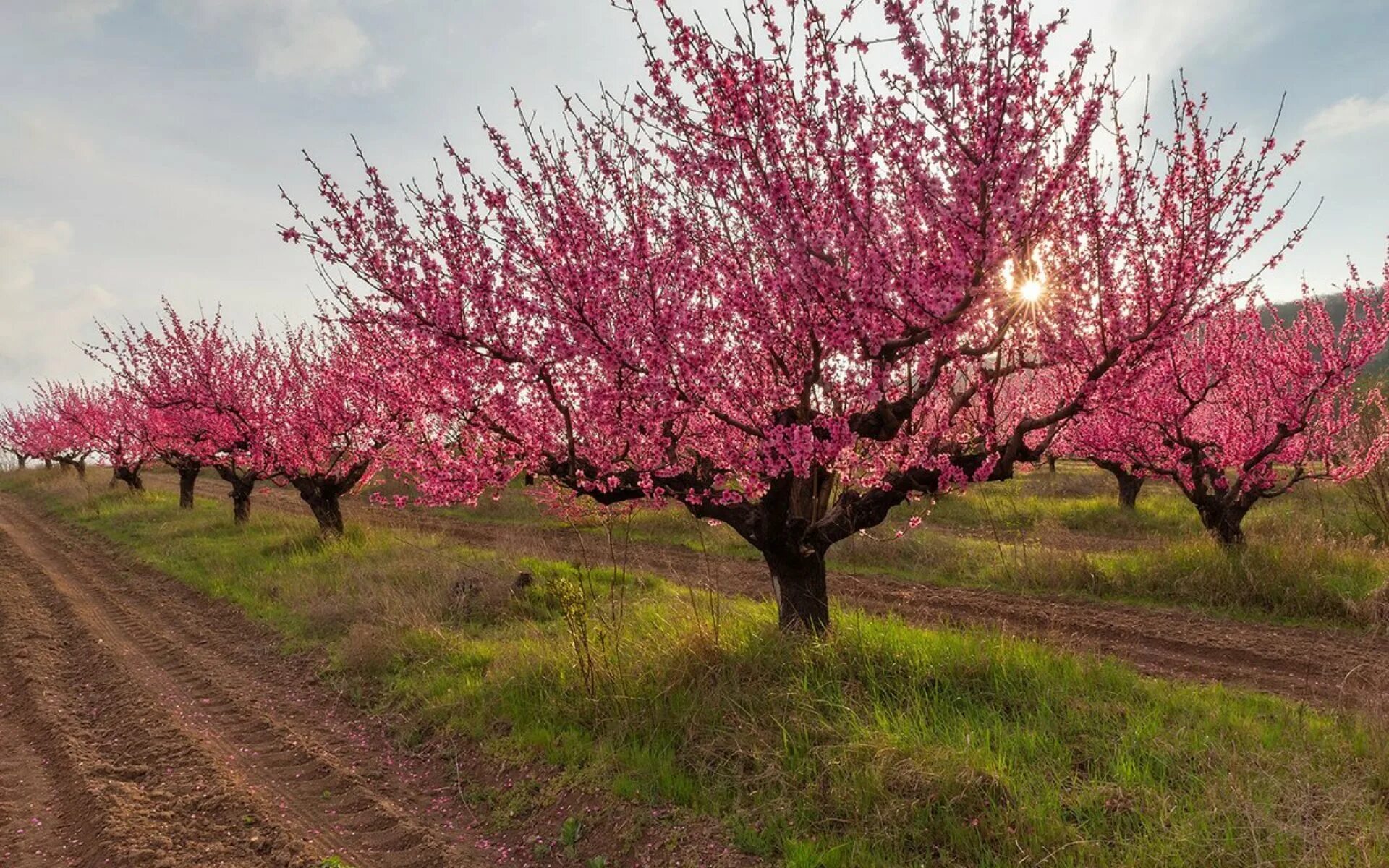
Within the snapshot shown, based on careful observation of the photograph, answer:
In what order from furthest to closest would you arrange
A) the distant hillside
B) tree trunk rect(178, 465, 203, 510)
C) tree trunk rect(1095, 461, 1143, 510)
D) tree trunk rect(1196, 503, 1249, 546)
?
the distant hillside < tree trunk rect(178, 465, 203, 510) < tree trunk rect(1095, 461, 1143, 510) < tree trunk rect(1196, 503, 1249, 546)

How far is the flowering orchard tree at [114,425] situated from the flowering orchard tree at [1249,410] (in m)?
25.5

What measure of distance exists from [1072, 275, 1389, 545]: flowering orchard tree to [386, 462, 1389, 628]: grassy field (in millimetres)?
1217

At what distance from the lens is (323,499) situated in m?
16.8

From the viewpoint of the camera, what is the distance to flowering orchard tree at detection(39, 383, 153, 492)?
2498 cm

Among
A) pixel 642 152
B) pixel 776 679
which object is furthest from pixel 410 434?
pixel 776 679

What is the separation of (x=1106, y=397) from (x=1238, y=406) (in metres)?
9.59

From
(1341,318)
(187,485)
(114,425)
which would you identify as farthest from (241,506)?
(1341,318)

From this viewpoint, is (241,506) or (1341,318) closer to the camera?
(241,506)

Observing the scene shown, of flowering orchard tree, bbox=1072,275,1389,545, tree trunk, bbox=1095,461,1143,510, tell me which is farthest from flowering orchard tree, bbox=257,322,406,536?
tree trunk, bbox=1095,461,1143,510

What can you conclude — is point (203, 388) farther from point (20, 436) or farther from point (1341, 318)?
point (1341, 318)

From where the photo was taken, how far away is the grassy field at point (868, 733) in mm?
4609

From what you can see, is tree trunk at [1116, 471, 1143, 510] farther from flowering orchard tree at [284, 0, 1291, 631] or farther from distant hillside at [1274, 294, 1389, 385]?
distant hillside at [1274, 294, 1389, 385]

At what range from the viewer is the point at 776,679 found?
6.71 m

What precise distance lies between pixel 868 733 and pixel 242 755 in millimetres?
5863
